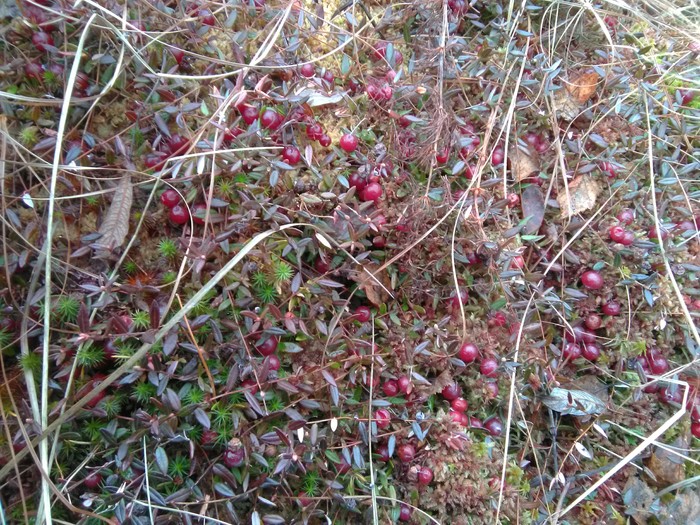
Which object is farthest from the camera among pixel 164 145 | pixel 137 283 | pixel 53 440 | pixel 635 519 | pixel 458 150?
pixel 458 150

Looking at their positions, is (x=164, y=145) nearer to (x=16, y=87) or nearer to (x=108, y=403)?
(x=16, y=87)

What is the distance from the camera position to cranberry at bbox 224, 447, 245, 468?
7.66 feet

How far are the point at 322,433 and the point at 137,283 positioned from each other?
116 cm

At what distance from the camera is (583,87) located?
11.6 ft

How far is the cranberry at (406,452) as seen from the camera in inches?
103

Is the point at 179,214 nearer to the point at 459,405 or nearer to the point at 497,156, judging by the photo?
the point at 459,405

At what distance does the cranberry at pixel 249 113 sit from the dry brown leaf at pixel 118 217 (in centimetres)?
68

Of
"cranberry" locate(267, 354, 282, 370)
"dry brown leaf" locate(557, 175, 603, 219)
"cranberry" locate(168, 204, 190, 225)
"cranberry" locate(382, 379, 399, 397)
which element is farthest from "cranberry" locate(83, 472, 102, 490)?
"dry brown leaf" locate(557, 175, 603, 219)

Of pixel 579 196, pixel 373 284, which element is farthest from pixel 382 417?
pixel 579 196

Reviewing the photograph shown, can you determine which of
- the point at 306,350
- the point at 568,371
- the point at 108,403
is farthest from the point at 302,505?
the point at 568,371

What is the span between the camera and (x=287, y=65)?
9.30 ft

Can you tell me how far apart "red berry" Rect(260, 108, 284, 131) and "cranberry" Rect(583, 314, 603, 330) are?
2225mm

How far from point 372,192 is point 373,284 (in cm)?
52

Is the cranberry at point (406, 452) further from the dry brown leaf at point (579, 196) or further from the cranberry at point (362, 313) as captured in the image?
the dry brown leaf at point (579, 196)
